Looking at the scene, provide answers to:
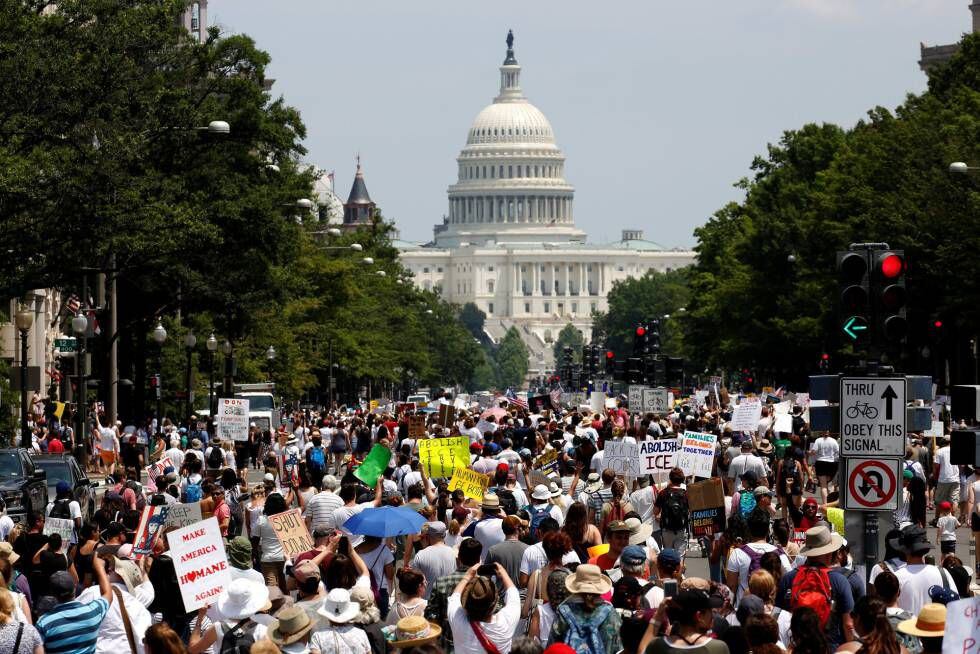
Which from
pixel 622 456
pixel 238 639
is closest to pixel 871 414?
pixel 238 639

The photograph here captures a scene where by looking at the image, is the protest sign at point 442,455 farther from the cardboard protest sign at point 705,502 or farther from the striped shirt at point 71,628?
the striped shirt at point 71,628

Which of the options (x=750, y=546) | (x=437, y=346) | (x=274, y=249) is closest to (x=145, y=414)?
(x=274, y=249)

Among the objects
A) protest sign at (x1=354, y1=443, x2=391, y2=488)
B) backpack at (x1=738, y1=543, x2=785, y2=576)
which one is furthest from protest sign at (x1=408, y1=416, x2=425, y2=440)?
backpack at (x1=738, y1=543, x2=785, y2=576)

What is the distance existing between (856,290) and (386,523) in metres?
3.92

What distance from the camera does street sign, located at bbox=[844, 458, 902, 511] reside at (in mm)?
16719

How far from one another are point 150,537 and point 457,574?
6.57 metres

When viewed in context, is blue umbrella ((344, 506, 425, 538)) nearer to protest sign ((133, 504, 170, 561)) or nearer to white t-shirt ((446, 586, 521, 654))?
protest sign ((133, 504, 170, 561))

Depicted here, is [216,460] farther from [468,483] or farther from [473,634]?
[473,634]

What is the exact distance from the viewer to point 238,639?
14.1 m

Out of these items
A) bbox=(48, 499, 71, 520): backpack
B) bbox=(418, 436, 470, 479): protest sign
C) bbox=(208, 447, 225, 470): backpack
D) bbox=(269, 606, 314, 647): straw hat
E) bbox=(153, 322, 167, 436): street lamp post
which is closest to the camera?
bbox=(269, 606, 314, 647): straw hat

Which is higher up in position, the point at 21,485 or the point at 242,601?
the point at 21,485

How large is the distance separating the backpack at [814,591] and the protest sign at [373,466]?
37.4 ft

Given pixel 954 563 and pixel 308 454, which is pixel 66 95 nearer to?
pixel 308 454

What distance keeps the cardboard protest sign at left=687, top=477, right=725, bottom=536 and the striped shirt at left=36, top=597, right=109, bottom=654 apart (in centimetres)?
897
